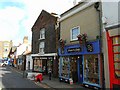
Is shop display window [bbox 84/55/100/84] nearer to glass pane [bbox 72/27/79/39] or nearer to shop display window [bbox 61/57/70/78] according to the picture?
glass pane [bbox 72/27/79/39]

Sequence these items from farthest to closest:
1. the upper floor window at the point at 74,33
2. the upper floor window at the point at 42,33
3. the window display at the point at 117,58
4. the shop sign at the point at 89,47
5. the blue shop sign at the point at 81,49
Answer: the upper floor window at the point at 42,33, the upper floor window at the point at 74,33, the shop sign at the point at 89,47, the blue shop sign at the point at 81,49, the window display at the point at 117,58

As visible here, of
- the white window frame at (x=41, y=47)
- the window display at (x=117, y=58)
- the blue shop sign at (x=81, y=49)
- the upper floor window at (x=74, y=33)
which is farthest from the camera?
the white window frame at (x=41, y=47)

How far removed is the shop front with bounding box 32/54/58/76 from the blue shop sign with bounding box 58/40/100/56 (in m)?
4.25

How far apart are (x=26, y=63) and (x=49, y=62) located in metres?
15.0

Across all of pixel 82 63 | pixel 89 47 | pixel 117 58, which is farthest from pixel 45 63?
pixel 117 58

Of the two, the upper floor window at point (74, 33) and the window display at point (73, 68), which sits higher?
the upper floor window at point (74, 33)

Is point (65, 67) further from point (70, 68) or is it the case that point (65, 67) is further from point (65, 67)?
point (70, 68)

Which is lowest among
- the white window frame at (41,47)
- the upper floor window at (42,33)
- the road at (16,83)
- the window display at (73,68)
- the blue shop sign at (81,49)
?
the road at (16,83)

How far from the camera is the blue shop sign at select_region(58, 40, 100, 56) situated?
567 inches

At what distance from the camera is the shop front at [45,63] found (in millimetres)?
23620

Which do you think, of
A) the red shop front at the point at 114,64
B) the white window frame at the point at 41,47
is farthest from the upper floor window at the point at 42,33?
the red shop front at the point at 114,64

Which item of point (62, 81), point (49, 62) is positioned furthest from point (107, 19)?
point (49, 62)

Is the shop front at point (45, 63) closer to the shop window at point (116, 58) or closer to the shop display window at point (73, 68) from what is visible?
the shop display window at point (73, 68)

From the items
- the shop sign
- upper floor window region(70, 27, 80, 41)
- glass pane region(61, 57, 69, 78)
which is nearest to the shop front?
glass pane region(61, 57, 69, 78)
